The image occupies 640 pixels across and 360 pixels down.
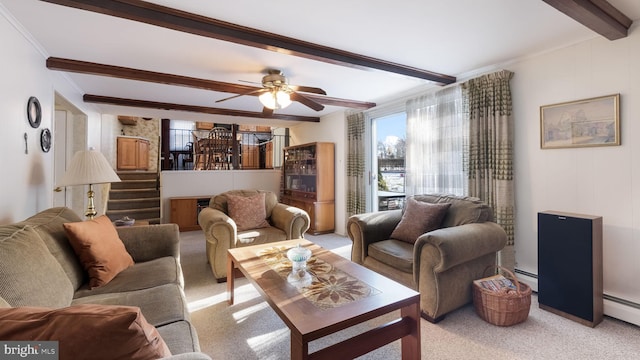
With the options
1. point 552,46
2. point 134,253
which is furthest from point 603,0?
point 134,253

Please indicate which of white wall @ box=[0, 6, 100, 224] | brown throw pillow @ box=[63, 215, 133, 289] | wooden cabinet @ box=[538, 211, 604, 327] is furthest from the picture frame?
white wall @ box=[0, 6, 100, 224]

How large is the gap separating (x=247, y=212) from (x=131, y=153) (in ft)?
18.0

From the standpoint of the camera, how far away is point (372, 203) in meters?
4.73

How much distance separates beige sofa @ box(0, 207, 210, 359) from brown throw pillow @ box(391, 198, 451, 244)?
1964 millimetres

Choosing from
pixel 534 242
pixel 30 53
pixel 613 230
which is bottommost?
pixel 534 242

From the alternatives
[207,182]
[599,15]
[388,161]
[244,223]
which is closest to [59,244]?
[244,223]

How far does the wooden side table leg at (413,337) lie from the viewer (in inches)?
63.5

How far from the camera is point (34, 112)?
2355 millimetres

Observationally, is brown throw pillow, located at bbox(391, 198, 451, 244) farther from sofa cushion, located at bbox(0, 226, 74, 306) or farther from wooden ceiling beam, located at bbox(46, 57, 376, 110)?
sofa cushion, located at bbox(0, 226, 74, 306)

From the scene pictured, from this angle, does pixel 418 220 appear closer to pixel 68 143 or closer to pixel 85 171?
pixel 85 171

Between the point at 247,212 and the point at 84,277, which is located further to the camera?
the point at 247,212

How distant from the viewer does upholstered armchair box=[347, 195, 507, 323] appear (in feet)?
7.00

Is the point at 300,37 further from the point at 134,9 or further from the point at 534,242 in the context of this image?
the point at 534,242

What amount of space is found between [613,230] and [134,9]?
3.79 meters
